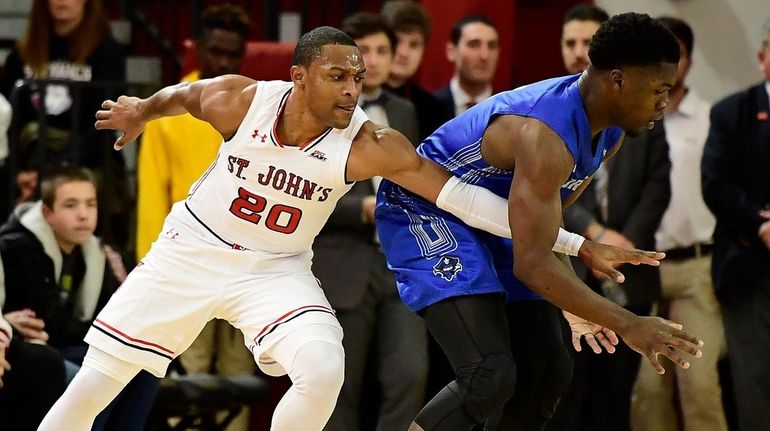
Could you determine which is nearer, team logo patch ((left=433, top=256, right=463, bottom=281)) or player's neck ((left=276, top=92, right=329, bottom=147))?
team logo patch ((left=433, top=256, right=463, bottom=281))

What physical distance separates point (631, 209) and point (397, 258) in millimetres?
1951

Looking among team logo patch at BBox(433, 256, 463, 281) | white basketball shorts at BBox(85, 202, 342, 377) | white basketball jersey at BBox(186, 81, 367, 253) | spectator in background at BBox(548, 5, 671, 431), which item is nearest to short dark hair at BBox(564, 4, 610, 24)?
spectator in background at BBox(548, 5, 671, 431)

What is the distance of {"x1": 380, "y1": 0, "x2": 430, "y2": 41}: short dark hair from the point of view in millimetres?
7172

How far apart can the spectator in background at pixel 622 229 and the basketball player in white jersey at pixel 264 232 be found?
166 centimetres

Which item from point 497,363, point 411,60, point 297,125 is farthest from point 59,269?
point 497,363

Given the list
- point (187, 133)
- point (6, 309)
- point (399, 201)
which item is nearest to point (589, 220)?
point (399, 201)

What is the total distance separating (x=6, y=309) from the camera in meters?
6.09

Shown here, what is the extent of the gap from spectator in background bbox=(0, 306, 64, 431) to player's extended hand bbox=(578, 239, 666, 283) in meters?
2.48

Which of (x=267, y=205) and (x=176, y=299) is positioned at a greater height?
(x=267, y=205)

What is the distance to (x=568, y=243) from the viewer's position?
472cm

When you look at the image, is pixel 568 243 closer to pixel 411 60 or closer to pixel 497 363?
pixel 497 363

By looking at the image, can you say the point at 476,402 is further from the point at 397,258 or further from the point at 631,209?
the point at 631,209

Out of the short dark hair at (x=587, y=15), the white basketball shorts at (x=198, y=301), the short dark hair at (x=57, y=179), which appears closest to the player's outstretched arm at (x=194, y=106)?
the white basketball shorts at (x=198, y=301)

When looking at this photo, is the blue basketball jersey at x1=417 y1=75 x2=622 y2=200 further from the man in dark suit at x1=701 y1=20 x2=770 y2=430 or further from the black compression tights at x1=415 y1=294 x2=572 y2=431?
the man in dark suit at x1=701 y1=20 x2=770 y2=430
